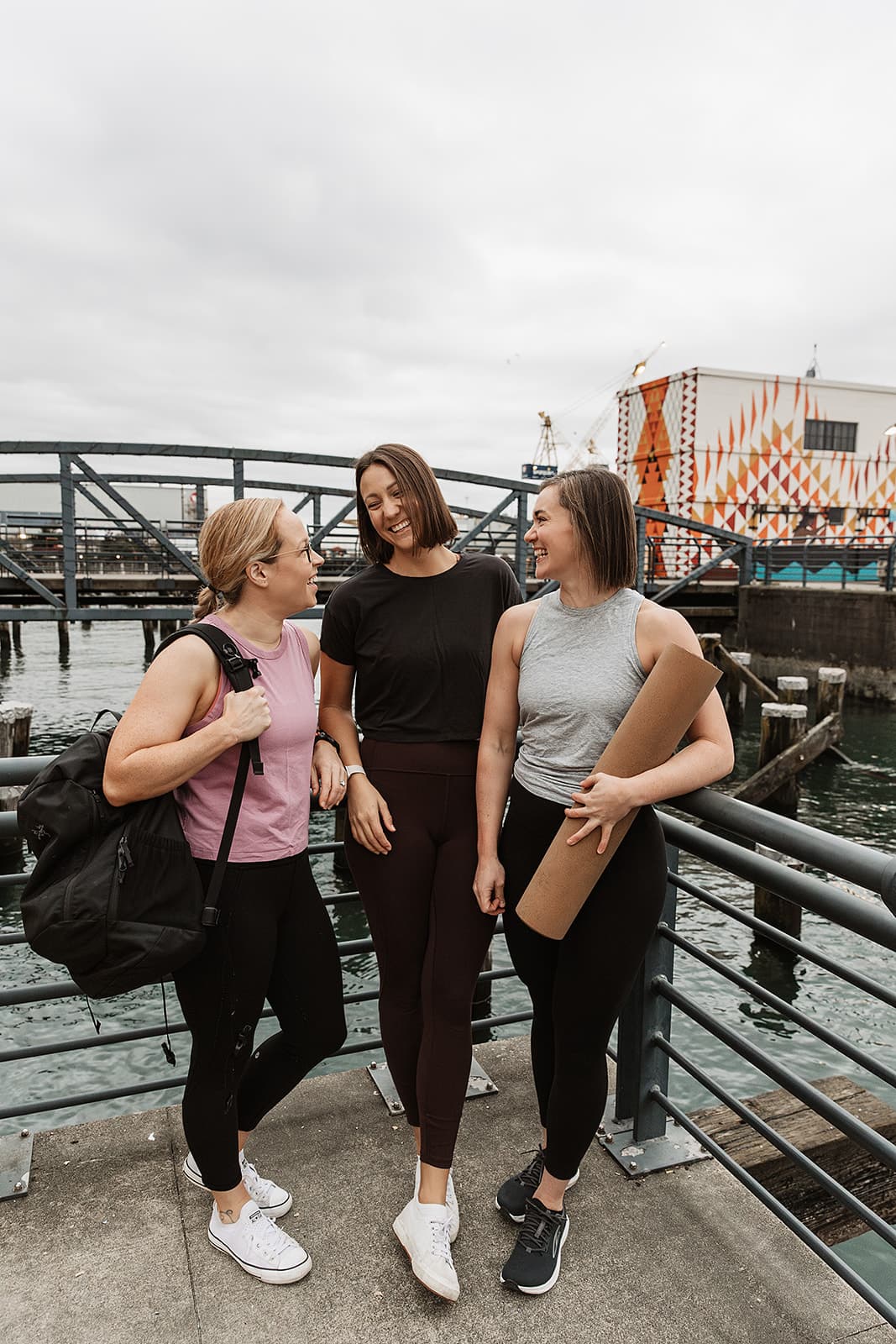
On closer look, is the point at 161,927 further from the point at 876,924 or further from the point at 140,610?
the point at 140,610

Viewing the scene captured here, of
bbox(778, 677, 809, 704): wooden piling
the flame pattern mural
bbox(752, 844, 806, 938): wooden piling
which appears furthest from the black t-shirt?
the flame pattern mural

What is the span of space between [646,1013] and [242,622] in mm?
1529

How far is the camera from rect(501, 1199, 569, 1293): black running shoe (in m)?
1.95

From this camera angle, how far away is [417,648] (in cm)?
213

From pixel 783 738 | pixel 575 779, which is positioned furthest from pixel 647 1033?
pixel 783 738

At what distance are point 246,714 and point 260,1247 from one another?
124 cm

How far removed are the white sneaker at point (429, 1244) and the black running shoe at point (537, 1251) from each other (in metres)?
0.14

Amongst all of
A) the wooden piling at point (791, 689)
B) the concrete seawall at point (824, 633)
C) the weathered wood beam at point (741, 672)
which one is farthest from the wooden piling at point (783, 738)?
the concrete seawall at point (824, 633)

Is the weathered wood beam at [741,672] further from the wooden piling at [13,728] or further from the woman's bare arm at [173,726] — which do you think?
the woman's bare arm at [173,726]

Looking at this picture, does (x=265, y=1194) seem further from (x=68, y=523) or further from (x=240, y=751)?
(x=68, y=523)

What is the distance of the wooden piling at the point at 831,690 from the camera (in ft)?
42.2

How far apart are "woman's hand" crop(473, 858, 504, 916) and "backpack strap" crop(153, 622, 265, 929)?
569 mm

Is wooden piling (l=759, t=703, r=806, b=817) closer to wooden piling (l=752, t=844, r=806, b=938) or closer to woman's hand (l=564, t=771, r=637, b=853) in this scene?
wooden piling (l=752, t=844, r=806, b=938)

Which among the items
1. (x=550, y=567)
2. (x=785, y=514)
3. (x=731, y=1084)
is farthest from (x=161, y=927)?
(x=785, y=514)
